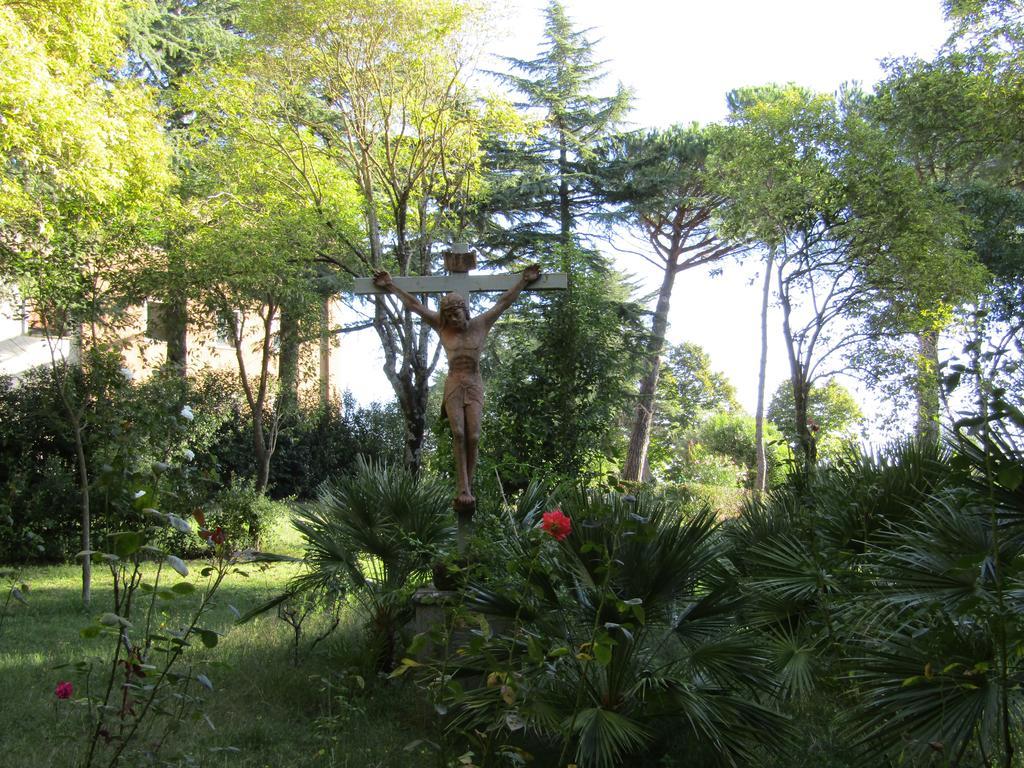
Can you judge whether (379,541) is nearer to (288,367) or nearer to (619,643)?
(619,643)

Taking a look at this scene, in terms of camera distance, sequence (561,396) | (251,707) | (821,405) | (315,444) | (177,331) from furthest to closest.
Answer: (821,405) < (315,444) < (177,331) < (561,396) < (251,707)

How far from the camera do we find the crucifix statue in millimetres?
6246

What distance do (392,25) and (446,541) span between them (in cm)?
949

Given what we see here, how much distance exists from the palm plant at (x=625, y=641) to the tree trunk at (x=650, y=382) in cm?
1641

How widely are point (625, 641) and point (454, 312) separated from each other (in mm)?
2803

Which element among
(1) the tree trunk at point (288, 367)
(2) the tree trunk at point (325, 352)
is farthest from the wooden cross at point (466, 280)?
(2) the tree trunk at point (325, 352)

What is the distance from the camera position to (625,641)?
14.9ft

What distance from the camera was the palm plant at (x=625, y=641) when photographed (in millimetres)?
4219

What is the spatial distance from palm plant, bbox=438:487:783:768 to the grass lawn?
0.88 m

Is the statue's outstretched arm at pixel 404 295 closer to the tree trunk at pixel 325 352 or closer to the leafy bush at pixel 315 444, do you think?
the tree trunk at pixel 325 352

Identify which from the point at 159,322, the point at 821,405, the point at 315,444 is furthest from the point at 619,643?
the point at 821,405

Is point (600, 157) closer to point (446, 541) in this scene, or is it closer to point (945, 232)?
point (945, 232)

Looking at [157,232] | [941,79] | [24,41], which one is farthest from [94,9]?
[941,79]

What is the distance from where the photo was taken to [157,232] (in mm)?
15492
